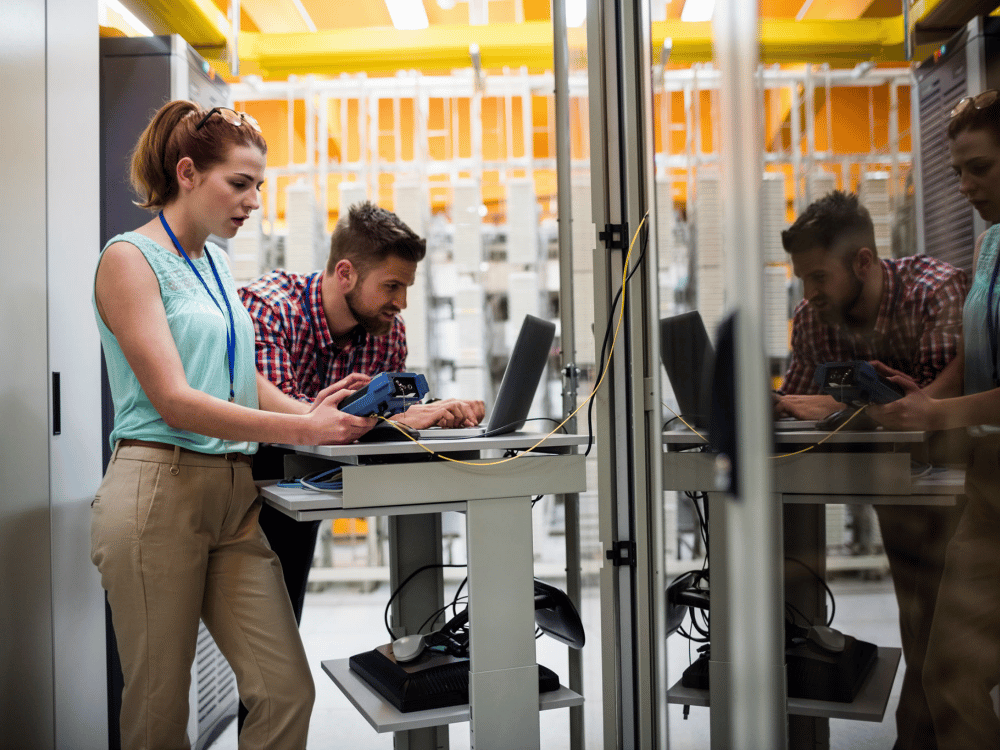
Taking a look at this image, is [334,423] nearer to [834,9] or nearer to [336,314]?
[336,314]

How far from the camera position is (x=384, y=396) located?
1.39m

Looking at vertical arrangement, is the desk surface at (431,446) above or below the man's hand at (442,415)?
below

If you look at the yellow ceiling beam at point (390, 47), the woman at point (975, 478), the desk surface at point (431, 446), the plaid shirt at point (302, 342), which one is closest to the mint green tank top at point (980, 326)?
the woman at point (975, 478)

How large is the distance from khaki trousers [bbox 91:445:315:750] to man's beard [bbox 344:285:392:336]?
781mm

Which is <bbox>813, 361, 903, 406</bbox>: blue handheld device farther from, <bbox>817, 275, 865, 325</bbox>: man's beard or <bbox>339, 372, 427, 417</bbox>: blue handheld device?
<bbox>339, 372, 427, 417</bbox>: blue handheld device

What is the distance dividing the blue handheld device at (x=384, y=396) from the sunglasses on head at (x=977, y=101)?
99cm

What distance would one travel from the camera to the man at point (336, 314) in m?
1.99

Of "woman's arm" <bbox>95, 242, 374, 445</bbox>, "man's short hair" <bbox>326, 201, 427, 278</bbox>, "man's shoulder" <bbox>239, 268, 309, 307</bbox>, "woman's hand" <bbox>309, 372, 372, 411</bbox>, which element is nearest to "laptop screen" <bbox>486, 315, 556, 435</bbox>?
"woman's hand" <bbox>309, 372, 372, 411</bbox>

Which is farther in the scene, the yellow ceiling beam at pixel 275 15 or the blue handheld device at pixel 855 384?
the yellow ceiling beam at pixel 275 15

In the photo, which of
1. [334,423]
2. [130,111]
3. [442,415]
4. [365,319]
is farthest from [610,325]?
[130,111]

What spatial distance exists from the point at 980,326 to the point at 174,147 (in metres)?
1.37

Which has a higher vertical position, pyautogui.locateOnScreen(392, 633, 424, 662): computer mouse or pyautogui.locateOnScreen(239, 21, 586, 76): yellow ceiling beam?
pyautogui.locateOnScreen(239, 21, 586, 76): yellow ceiling beam

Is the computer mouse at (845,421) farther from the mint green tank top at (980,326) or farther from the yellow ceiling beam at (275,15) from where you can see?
the yellow ceiling beam at (275,15)

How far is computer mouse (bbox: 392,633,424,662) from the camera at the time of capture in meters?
1.60
